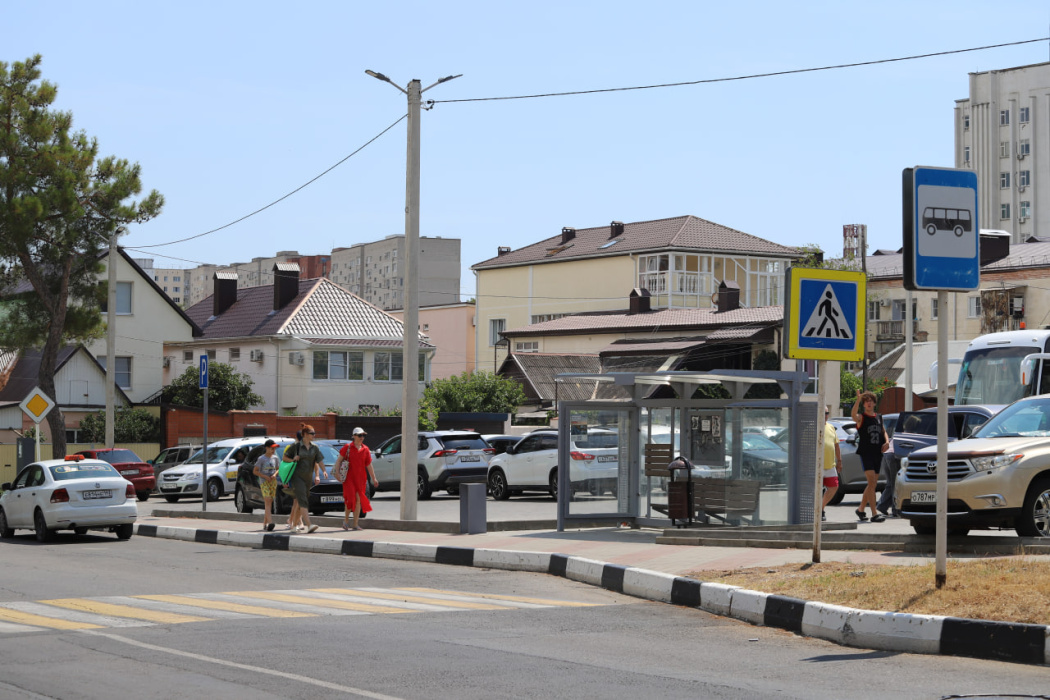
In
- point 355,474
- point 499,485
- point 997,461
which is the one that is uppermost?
point 997,461

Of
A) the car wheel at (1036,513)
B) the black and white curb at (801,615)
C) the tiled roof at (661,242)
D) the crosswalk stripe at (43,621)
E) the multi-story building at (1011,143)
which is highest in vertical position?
the multi-story building at (1011,143)

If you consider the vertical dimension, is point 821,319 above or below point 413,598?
above

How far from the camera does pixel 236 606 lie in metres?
11.8

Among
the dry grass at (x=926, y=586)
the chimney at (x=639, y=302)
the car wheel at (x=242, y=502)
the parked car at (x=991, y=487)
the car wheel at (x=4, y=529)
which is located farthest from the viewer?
the chimney at (x=639, y=302)

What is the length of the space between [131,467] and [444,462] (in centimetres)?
1156

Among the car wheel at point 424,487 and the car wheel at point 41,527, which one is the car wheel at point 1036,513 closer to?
the car wheel at point 41,527

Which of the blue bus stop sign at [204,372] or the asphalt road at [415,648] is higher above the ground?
the blue bus stop sign at [204,372]

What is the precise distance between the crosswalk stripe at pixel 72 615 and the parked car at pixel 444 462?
18.8 metres

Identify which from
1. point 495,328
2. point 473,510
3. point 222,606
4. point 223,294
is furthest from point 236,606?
point 495,328

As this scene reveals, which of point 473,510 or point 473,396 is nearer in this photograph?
point 473,510

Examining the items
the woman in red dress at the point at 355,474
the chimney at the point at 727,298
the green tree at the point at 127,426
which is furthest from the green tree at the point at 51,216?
the chimney at the point at 727,298

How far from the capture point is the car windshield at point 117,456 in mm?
36812

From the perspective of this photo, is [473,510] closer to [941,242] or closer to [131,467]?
[941,242]

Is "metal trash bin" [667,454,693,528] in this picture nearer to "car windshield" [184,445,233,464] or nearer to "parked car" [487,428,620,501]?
"parked car" [487,428,620,501]
